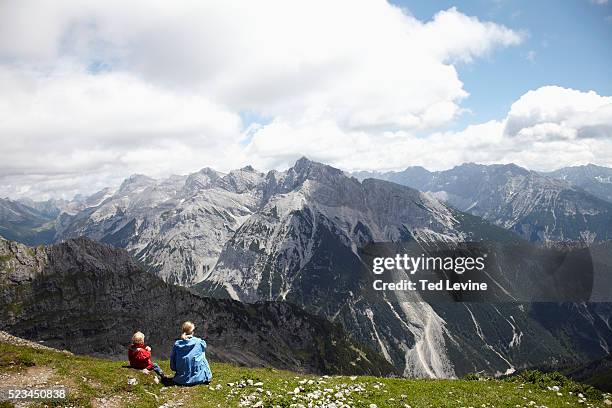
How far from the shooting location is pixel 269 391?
2519 centimetres

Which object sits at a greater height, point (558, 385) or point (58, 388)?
point (58, 388)

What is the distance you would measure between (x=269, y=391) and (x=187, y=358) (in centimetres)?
560

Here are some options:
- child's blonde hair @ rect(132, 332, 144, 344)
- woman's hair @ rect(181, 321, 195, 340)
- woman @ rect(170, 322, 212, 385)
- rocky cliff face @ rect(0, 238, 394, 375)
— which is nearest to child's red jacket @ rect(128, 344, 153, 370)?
child's blonde hair @ rect(132, 332, 144, 344)

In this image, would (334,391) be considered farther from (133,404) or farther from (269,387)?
(133,404)

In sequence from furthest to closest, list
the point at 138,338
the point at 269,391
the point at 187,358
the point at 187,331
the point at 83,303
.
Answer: the point at 83,303 → the point at 138,338 → the point at 269,391 → the point at 187,358 → the point at 187,331

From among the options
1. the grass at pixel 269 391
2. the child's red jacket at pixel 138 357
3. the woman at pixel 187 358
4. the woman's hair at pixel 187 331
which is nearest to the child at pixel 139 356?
the child's red jacket at pixel 138 357

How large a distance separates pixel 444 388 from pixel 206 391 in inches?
671

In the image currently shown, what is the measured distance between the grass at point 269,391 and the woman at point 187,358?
68cm

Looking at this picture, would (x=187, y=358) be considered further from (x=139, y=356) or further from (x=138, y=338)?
(x=139, y=356)

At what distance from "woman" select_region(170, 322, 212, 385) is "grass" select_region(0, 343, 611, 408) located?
683mm

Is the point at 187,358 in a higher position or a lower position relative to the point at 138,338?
lower

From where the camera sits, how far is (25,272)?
173625 millimetres

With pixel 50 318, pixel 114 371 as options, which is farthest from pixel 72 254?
pixel 114 371

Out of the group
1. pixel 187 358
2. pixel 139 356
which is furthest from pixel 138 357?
pixel 187 358
